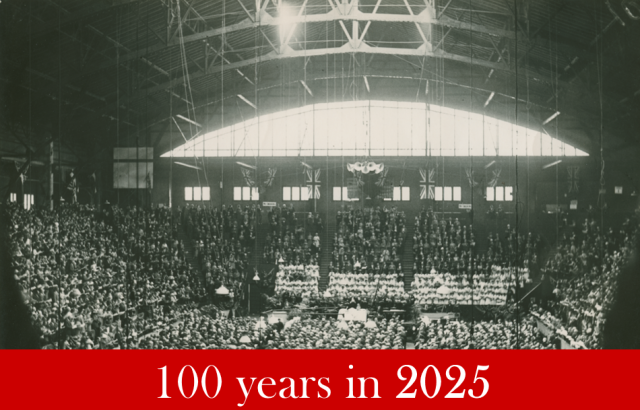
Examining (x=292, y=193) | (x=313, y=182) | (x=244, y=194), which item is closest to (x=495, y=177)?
(x=313, y=182)

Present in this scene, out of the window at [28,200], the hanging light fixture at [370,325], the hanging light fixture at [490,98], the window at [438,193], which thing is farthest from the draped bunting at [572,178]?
the window at [28,200]

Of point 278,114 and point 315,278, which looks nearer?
point 315,278

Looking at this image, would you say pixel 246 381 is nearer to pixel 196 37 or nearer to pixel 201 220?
pixel 196 37

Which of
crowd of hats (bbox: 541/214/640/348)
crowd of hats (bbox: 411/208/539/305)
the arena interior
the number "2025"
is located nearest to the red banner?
the number "2025"

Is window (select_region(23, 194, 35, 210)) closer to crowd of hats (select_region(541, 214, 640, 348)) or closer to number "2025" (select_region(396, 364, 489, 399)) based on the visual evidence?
crowd of hats (select_region(541, 214, 640, 348))

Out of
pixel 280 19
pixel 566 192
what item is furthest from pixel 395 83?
pixel 280 19

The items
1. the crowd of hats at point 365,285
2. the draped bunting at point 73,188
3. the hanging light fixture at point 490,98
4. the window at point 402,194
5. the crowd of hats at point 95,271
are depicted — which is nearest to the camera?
the crowd of hats at point 95,271

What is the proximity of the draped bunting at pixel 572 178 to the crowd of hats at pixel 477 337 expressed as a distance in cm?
1796

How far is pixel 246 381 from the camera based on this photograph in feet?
22.4

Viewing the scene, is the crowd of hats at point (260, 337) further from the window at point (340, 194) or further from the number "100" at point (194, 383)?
the window at point (340, 194)

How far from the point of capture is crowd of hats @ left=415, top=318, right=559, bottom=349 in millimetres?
14781

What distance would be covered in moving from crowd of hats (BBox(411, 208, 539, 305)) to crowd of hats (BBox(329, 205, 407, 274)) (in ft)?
3.16

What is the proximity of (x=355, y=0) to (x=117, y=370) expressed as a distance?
1586 cm

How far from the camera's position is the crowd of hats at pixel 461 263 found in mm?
25375
